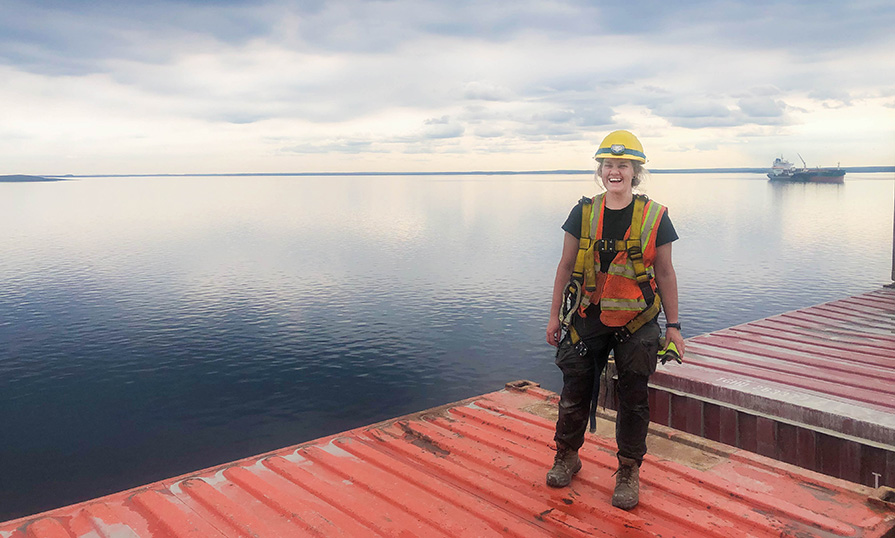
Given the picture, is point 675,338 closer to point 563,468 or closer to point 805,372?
point 563,468

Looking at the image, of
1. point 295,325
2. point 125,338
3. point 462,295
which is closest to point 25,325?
point 125,338

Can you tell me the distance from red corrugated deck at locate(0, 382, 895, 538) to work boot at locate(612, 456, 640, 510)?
8 centimetres

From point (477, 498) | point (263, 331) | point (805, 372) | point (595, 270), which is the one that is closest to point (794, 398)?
point (805, 372)

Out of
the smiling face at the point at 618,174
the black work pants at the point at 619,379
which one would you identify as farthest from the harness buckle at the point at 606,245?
the black work pants at the point at 619,379

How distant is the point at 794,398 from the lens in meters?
8.40

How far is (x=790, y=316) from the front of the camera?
49.8 feet

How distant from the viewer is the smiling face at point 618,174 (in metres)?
5.15

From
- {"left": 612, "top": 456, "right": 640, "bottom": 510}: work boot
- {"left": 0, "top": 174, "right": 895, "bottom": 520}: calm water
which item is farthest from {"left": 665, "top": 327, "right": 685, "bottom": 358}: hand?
{"left": 0, "top": 174, "right": 895, "bottom": 520}: calm water

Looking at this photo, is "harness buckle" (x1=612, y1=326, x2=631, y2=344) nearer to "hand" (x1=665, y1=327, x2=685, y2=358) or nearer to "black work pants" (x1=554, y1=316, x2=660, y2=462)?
"black work pants" (x1=554, y1=316, x2=660, y2=462)

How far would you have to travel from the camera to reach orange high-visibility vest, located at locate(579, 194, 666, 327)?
5.13 m

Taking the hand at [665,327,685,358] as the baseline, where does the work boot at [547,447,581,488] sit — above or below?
below

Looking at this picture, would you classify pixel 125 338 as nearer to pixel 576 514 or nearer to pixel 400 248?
pixel 576 514

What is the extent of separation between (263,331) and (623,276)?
27.2 m

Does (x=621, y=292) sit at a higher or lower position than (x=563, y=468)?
higher
